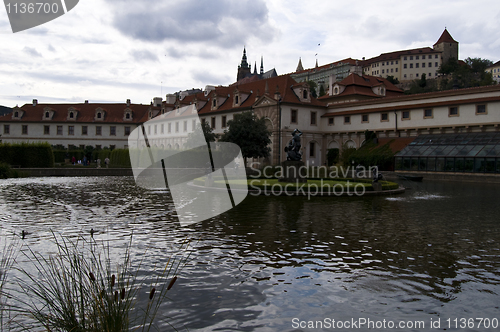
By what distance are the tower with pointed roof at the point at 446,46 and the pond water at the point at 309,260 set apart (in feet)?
410

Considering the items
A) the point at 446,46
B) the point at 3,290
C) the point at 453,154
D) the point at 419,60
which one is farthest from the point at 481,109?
the point at 446,46

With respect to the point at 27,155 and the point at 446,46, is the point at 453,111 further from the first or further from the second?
the point at 446,46

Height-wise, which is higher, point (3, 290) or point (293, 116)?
point (293, 116)

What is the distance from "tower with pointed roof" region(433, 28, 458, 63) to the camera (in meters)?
123

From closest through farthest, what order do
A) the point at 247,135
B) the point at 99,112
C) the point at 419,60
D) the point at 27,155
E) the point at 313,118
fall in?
the point at 247,135, the point at 27,155, the point at 313,118, the point at 99,112, the point at 419,60

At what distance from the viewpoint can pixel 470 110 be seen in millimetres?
42062

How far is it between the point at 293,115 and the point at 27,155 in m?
31.2

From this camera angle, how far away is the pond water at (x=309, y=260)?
4.98 meters

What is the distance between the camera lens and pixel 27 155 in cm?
3859

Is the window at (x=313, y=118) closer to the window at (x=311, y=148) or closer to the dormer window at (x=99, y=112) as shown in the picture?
the window at (x=311, y=148)

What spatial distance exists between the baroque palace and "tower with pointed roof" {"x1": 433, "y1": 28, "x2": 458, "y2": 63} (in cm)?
6507

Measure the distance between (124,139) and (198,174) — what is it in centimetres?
4369

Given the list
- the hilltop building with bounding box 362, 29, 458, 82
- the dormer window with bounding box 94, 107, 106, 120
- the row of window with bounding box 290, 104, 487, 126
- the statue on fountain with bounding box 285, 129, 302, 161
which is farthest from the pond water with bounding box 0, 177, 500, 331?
the hilltop building with bounding box 362, 29, 458, 82

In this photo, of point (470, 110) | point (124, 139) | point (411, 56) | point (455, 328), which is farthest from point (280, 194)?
point (411, 56)
